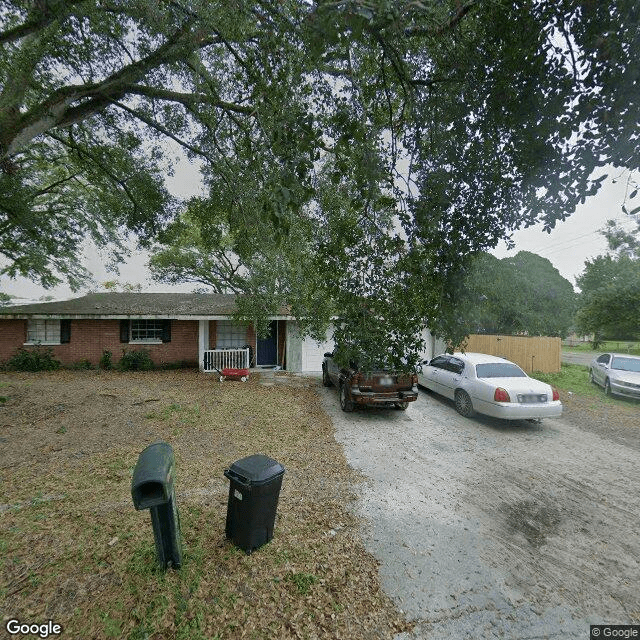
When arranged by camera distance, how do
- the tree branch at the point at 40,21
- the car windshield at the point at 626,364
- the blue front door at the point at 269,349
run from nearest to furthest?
the tree branch at the point at 40,21, the car windshield at the point at 626,364, the blue front door at the point at 269,349

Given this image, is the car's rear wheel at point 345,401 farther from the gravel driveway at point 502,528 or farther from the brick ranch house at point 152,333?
the brick ranch house at point 152,333

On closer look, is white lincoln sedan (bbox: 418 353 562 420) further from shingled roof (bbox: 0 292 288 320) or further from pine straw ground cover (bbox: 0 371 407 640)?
shingled roof (bbox: 0 292 288 320)

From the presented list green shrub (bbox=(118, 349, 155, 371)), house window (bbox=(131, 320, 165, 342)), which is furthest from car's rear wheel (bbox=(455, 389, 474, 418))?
house window (bbox=(131, 320, 165, 342))

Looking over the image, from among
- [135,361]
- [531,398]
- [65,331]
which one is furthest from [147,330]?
[531,398]

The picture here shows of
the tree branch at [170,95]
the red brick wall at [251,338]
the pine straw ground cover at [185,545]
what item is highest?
the tree branch at [170,95]

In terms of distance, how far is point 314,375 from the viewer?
574 inches

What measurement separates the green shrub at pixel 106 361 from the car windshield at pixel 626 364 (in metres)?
19.6

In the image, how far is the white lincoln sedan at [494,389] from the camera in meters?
7.28

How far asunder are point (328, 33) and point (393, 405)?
815 cm

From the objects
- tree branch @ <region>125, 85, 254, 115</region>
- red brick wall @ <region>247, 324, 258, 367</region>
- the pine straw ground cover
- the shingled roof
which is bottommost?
the pine straw ground cover

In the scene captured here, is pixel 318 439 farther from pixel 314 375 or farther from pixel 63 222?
pixel 63 222

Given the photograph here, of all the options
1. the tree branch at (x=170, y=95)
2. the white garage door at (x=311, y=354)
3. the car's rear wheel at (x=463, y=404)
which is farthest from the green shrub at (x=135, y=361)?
the car's rear wheel at (x=463, y=404)

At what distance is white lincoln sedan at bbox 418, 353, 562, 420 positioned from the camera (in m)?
7.28

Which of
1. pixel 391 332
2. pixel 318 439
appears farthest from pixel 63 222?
pixel 391 332
